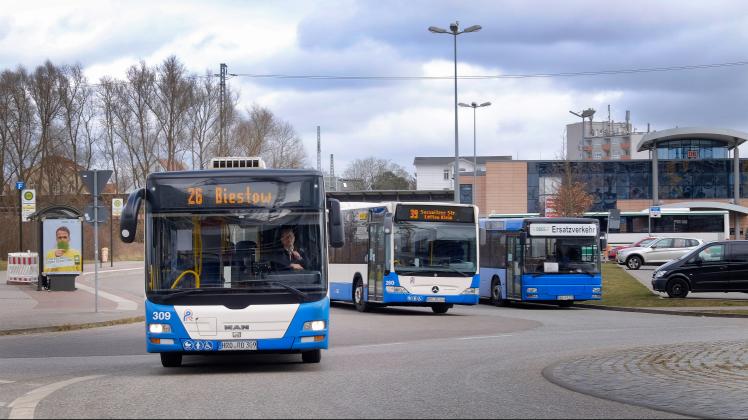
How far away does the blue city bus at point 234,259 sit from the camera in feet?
42.2

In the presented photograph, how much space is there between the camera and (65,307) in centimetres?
2720

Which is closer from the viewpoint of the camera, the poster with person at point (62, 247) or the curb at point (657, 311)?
the curb at point (657, 311)

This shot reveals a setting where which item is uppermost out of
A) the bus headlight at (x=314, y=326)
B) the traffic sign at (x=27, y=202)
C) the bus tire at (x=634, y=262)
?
the traffic sign at (x=27, y=202)

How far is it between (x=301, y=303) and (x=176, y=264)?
1717 mm

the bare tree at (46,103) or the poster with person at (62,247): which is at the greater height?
the bare tree at (46,103)

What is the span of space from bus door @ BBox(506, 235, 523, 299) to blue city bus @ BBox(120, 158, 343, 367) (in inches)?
671

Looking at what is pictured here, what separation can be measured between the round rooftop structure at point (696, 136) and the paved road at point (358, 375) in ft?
232

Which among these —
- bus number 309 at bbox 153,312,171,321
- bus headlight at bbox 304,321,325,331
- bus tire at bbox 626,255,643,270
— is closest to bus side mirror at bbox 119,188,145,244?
bus number 309 at bbox 153,312,171,321

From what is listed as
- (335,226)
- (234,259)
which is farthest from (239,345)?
(335,226)

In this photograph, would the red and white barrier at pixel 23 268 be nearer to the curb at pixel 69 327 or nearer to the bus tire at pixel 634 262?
the curb at pixel 69 327

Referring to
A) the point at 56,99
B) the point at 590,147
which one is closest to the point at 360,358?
the point at 56,99

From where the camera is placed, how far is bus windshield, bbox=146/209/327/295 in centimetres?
1307

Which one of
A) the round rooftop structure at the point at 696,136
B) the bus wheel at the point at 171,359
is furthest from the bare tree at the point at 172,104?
the bus wheel at the point at 171,359

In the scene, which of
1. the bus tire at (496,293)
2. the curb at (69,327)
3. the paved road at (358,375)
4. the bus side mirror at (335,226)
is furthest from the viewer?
the bus tire at (496,293)
